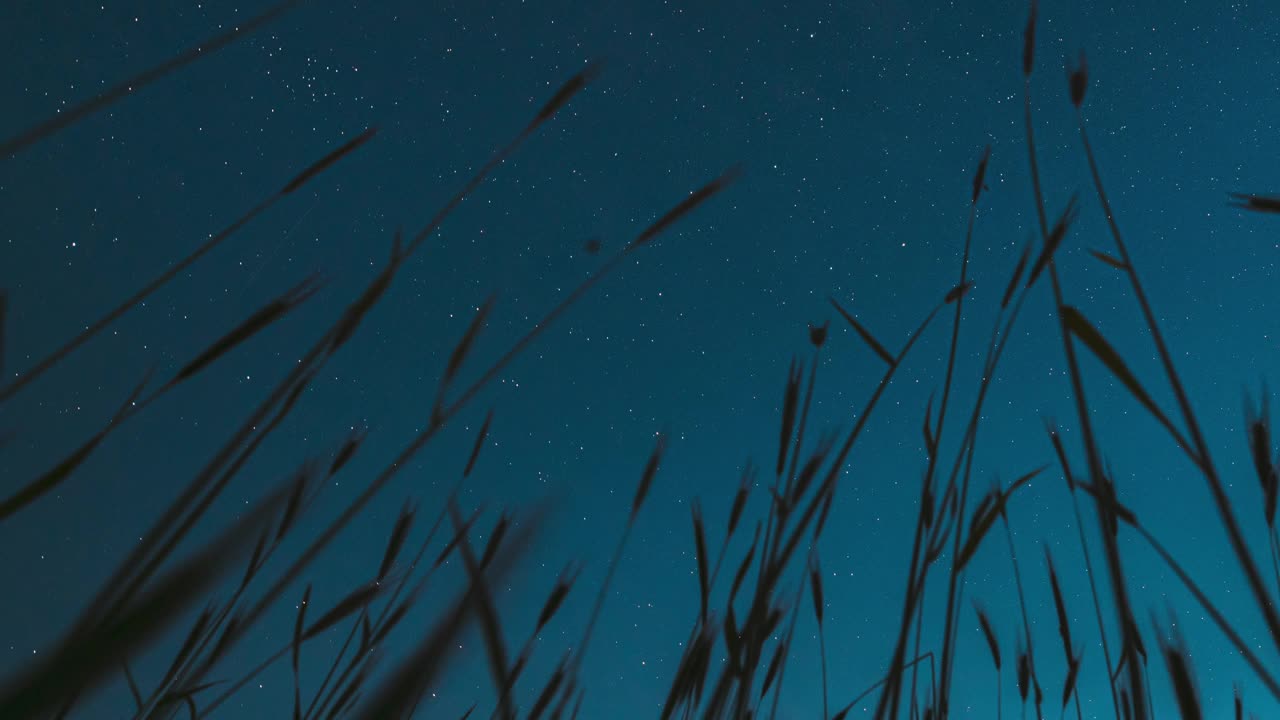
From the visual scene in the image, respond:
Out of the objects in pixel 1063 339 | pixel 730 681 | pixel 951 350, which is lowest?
pixel 730 681

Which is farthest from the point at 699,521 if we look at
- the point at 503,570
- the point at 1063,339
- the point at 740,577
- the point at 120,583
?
the point at 503,570

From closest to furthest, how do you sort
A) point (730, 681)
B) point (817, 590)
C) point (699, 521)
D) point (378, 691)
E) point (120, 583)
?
point (378, 691) < point (120, 583) < point (730, 681) < point (699, 521) < point (817, 590)

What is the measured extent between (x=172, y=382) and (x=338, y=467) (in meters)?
0.36

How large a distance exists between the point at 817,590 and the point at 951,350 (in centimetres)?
46

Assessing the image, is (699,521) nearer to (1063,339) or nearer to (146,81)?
(1063,339)

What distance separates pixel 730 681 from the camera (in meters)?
0.67

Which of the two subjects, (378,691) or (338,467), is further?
(338,467)

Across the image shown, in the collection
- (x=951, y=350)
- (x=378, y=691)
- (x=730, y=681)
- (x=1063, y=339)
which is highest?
(x=951, y=350)

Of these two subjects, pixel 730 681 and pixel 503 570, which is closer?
pixel 503 570

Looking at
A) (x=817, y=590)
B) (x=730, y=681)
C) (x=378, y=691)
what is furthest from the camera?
(x=817, y=590)

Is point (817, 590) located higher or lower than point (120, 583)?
higher

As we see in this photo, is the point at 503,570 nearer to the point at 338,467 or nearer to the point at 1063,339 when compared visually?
the point at 1063,339

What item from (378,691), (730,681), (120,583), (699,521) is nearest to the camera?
(378,691)

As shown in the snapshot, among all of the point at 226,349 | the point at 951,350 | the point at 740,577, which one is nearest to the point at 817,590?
the point at 740,577
